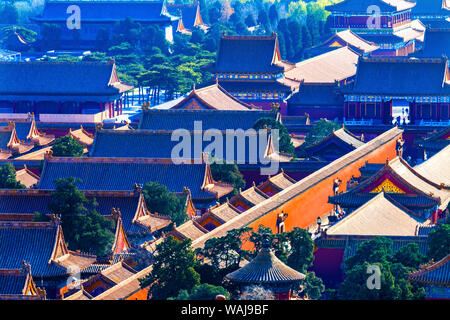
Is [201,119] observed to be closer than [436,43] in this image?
Yes

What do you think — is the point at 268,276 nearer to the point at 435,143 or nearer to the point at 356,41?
the point at 435,143

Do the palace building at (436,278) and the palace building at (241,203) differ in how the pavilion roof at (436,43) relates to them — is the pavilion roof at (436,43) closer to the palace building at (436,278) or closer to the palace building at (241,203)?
the palace building at (241,203)

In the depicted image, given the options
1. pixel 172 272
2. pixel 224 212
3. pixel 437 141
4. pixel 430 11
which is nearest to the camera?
pixel 172 272

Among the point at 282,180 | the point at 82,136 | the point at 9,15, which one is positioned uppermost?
the point at 282,180

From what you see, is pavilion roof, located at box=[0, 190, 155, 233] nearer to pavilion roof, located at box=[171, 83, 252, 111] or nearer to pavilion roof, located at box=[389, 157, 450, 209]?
pavilion roof, located at box=[389, 157, 450, 209]

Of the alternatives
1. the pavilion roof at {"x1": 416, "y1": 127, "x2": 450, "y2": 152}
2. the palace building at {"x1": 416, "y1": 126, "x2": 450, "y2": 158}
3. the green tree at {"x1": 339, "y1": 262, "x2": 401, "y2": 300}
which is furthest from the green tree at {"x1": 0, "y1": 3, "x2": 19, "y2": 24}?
the green tree at {"x1": 339, "y1": 262, "x2": 401, "y2": 300}

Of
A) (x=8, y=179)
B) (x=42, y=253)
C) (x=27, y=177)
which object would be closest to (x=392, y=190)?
(x=42, y=253)

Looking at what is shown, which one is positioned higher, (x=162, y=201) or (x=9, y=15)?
(x=162, y=201)
